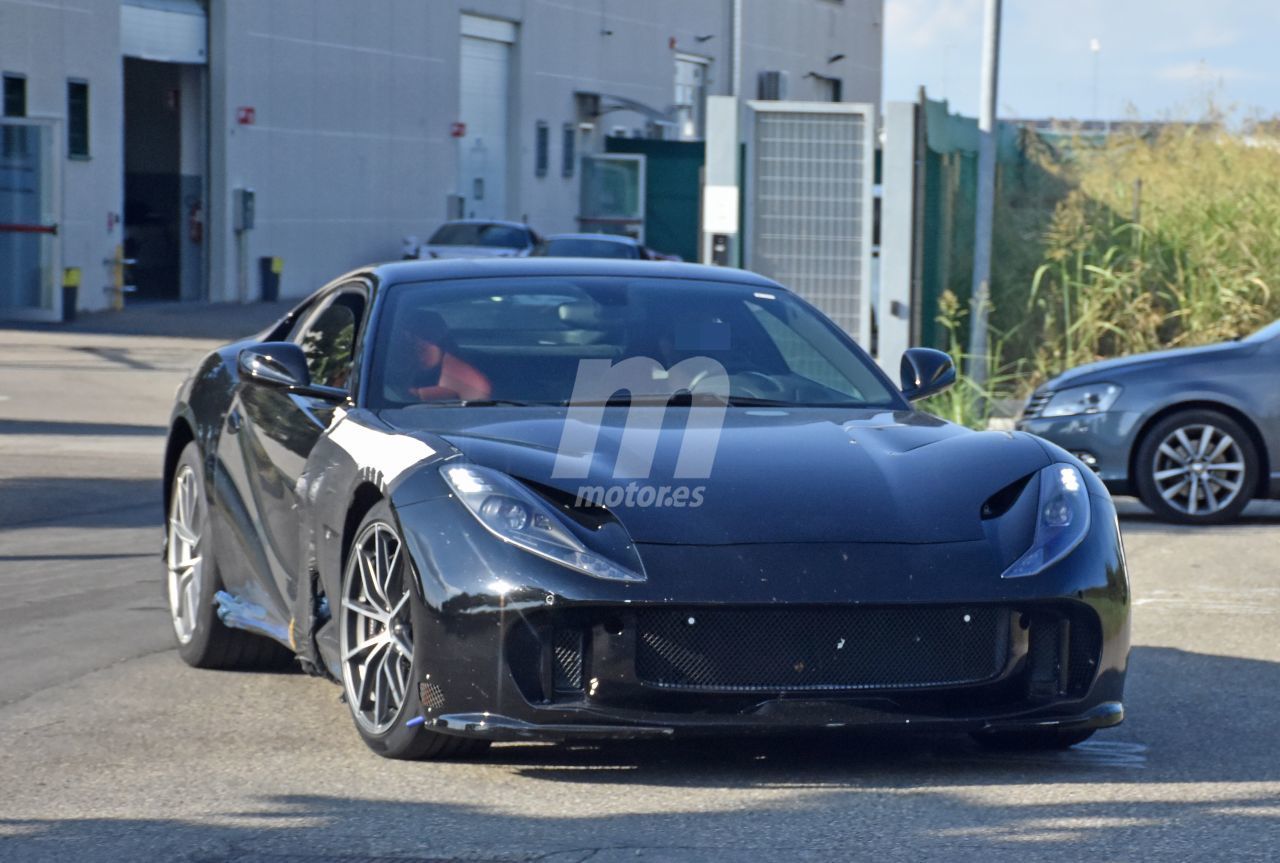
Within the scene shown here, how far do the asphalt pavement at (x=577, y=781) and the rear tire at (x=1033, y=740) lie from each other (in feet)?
0.14

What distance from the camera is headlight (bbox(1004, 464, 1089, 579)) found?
16.5 ft

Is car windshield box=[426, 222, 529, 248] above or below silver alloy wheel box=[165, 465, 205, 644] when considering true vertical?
above

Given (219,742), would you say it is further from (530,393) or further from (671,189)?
(671,189)

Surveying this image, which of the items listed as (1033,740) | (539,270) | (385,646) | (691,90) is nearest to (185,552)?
(539,270)

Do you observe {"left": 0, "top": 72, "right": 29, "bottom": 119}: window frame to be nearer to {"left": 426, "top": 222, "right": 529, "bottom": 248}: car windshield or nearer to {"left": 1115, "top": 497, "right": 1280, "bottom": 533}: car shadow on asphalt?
{"left": 426, "top": 222, "right": 529, "bottom": 248}: car windshield

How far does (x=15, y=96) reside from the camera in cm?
2783

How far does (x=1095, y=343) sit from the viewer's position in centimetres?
1738

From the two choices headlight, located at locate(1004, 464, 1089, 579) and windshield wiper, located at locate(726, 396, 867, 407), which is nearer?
headlight, located at locate(1004, 464, 1089, 579)

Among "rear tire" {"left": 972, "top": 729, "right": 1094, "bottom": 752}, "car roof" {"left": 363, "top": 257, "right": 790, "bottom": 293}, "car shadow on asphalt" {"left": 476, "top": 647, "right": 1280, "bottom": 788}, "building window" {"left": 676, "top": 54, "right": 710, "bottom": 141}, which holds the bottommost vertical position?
"car shadow on asphalt" {"left": 476, "top": 647, "right": 1280, "bottom": 788}

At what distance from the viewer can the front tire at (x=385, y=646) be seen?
508 centimetres

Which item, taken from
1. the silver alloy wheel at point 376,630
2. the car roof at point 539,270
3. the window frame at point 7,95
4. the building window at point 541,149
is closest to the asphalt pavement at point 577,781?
the silver alloy wheel at point 376,630

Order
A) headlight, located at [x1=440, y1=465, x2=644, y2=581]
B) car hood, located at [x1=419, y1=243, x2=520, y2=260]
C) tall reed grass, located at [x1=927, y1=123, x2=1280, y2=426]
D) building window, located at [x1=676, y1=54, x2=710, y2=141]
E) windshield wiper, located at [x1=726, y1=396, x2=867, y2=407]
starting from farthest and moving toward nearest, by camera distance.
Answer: building window, located at [x1=676, y1=54, x2=710, y2=141] → car hood, located at [x1=419, y1=243, x2=520, y2=260] → tall reed grass, located at [x1=927, y1=123, x2=1280, y2=426] → windshield wiper, located at [x1=726, y1=396, x2=867, y2=407] → headlight, located at [x1=440, y1=465, x2=644, y2=581]

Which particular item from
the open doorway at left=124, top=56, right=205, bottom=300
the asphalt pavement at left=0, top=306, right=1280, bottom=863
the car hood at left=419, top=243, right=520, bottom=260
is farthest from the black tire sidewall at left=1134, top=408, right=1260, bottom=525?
the open doorway at left=124, top=56, right=205, bottom=300

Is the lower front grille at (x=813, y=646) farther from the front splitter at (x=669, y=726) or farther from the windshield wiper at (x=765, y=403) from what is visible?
the windshield wiper at (x=765, y=403)
